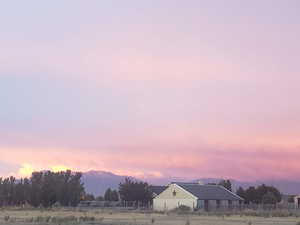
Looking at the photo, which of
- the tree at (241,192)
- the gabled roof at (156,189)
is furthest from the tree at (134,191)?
the tree at (241,192)

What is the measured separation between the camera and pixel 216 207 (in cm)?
12150

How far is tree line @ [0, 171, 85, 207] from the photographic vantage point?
139250mm

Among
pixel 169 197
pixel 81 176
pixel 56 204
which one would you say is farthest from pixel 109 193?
pixel 169 197

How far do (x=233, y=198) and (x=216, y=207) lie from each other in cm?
1035

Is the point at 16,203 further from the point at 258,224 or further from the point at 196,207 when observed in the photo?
the point at 258,224

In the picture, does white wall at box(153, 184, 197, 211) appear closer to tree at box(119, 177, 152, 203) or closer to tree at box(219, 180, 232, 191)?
tree at box(119, 177, 152, 203)

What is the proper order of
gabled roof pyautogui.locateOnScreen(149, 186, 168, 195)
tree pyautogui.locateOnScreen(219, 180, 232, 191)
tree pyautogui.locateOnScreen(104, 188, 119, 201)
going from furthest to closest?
tree pyautogui.locateOnScreen(104, 188, 119, 201) → tree pyautogui.locateOnScreen(219, 180, 232, 191) → gabled roof pyautogui.locateOnScreen(149, 186, 168, 195)

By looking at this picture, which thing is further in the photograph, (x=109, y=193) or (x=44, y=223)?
(x=109, y=193)

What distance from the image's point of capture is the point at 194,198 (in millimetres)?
121062

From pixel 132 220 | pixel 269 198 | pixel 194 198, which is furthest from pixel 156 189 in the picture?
pixel 132 220

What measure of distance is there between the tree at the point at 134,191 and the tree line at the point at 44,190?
9.87 m

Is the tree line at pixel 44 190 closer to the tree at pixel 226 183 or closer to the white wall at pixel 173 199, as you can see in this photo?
the white wall at pixel 173 199

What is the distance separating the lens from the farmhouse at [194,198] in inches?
4786

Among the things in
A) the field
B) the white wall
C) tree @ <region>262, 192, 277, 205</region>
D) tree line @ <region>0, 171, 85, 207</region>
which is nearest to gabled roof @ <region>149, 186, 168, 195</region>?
tree line @ <region>0, 171, 85, 207</region>
